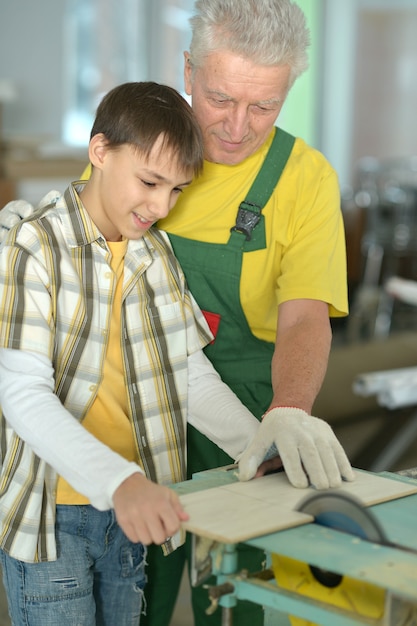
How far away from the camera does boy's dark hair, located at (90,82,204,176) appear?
5.24ft

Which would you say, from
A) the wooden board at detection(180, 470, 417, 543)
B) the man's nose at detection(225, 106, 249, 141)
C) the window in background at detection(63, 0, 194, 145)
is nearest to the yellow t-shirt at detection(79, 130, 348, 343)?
the man's nose at detection(225, 106, 249, 141)

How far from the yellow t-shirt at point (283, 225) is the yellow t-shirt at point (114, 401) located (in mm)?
274

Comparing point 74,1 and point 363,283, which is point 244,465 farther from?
point 74,1

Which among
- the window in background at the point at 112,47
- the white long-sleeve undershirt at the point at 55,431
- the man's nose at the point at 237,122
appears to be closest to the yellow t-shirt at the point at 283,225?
the man's nose at the point at 237,122

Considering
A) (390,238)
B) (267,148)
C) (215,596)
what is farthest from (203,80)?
(390,238)

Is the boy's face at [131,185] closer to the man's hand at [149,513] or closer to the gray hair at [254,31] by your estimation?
the gray hair at [254,31]

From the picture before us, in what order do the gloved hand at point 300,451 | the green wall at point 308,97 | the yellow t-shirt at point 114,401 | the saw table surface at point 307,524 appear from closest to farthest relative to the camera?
the saw table surface at point 307,524 → the gloved hand at point 300,451 → the yellow t-shirt at point 114,401 → the green wall at point 308,97

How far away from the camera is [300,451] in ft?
4.83

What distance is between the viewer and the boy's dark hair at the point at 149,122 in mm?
1597

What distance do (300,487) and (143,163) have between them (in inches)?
23.9

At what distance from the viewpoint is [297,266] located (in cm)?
186

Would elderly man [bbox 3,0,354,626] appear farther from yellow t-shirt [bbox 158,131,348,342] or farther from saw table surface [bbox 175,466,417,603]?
saw table surface [bbox 175,466,417,603]

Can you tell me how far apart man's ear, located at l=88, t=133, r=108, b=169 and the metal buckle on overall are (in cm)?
35

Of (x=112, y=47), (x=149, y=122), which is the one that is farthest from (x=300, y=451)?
(x=112, y=47)
